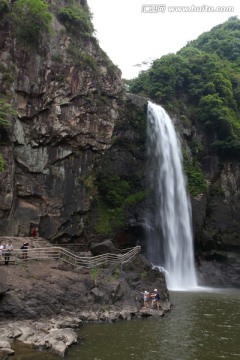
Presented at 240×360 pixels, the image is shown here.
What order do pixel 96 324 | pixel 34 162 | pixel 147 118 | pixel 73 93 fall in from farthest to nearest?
pixel 147 118 → pixel 73 93 → pixel 34 162 → pixel 96 324

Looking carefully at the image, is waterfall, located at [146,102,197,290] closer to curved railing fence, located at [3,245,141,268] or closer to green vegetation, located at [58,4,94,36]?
curved railing fence, located at [3,245,141,268]

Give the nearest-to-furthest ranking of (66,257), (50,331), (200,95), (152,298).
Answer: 1. (50,331)
2. (152,298)
3. (66,257)
4. (200,95)

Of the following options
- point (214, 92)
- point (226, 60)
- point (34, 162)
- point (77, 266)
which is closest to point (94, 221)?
point (34, 162)

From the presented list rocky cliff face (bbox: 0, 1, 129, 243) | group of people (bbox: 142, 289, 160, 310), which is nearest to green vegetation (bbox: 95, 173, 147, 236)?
rocky cliff face (bbox: 0, 1, 129, 243)

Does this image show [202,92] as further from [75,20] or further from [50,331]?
[50,331]

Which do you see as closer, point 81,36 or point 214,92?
point 81,36

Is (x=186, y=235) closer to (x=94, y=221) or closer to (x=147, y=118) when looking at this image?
(x=94, y=221)

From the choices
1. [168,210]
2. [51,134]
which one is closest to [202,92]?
[168,210]

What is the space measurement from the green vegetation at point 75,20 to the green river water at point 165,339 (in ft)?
74.6

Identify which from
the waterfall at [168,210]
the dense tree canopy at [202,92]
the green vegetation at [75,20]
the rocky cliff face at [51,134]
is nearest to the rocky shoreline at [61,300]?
the rocky cliff face at [51,134]

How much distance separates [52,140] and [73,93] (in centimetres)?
406

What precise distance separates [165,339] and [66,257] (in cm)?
882

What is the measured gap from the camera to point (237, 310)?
20469 millimetres

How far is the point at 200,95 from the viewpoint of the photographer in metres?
40.8
